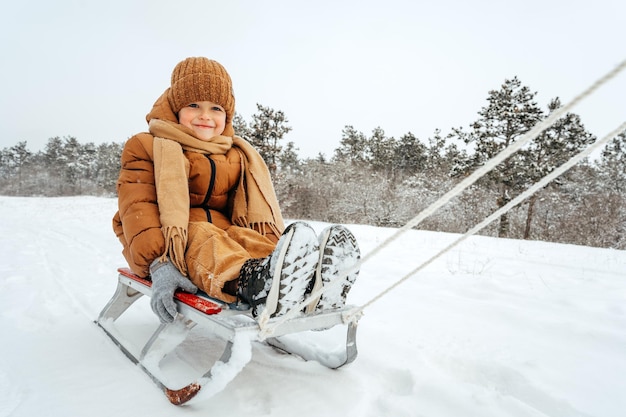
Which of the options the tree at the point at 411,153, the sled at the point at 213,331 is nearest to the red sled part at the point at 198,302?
the sled at the point at 213,331

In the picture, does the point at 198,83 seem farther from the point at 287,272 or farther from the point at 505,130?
the point at 505,130

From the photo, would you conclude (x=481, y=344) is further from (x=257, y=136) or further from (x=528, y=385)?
(x=257, y=136)

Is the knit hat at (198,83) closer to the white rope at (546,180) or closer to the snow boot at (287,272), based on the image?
the snow boot at (287,272)

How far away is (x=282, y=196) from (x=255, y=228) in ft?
56.1

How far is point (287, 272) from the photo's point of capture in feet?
4.44

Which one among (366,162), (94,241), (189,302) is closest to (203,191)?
(189,302)

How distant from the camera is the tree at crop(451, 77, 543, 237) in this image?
56.7ft

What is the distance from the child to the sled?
7cm

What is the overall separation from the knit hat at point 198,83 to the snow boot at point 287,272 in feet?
4.03

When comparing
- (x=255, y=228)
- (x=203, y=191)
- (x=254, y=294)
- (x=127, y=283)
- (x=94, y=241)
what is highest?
(x=203, y=191)

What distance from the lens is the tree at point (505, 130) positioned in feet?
56.7

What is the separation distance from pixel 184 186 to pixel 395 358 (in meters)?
1.38

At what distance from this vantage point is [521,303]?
107 inches

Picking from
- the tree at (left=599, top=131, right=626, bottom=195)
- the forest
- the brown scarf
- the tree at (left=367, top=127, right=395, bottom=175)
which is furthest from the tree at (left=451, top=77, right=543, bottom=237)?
the brown scarf
